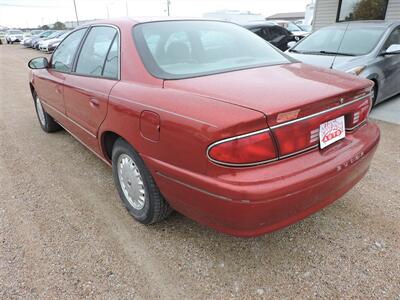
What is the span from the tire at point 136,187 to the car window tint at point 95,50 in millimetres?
758

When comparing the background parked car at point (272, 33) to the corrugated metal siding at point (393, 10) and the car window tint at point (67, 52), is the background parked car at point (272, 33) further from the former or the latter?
the car window tint at point (67, 52)

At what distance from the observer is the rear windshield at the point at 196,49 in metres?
2.27

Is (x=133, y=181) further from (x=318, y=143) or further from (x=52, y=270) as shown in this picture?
(x=318, y=143)

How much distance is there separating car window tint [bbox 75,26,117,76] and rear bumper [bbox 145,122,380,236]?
3.86ft

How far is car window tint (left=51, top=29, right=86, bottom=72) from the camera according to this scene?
335cm

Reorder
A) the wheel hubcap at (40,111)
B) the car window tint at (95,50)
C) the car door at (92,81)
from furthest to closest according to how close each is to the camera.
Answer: the wheel hubcap at (40,111) → the car window tint at (95,50) → the car door at (92,81)

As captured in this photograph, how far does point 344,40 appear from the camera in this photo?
18.0 feet

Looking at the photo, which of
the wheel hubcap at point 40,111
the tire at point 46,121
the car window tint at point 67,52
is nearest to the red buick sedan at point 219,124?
the car window tint at point 67,52

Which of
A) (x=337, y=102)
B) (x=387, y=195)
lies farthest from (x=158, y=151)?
(x=387, y=195)

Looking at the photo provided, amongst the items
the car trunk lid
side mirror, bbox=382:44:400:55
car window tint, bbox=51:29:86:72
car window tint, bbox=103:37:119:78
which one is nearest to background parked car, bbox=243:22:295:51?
side mirror, bbox=382:44:400:55

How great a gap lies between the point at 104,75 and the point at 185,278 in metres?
1.68

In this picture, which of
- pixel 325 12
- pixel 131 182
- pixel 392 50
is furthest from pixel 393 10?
pixel 131 182

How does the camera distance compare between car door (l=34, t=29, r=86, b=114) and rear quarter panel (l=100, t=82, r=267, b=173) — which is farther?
car door (l=34, t=29, r=86, b=114)

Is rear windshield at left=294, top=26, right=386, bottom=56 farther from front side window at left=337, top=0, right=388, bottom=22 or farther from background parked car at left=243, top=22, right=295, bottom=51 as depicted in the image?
front side window at left=337, top=0, right=388, bottom=22
